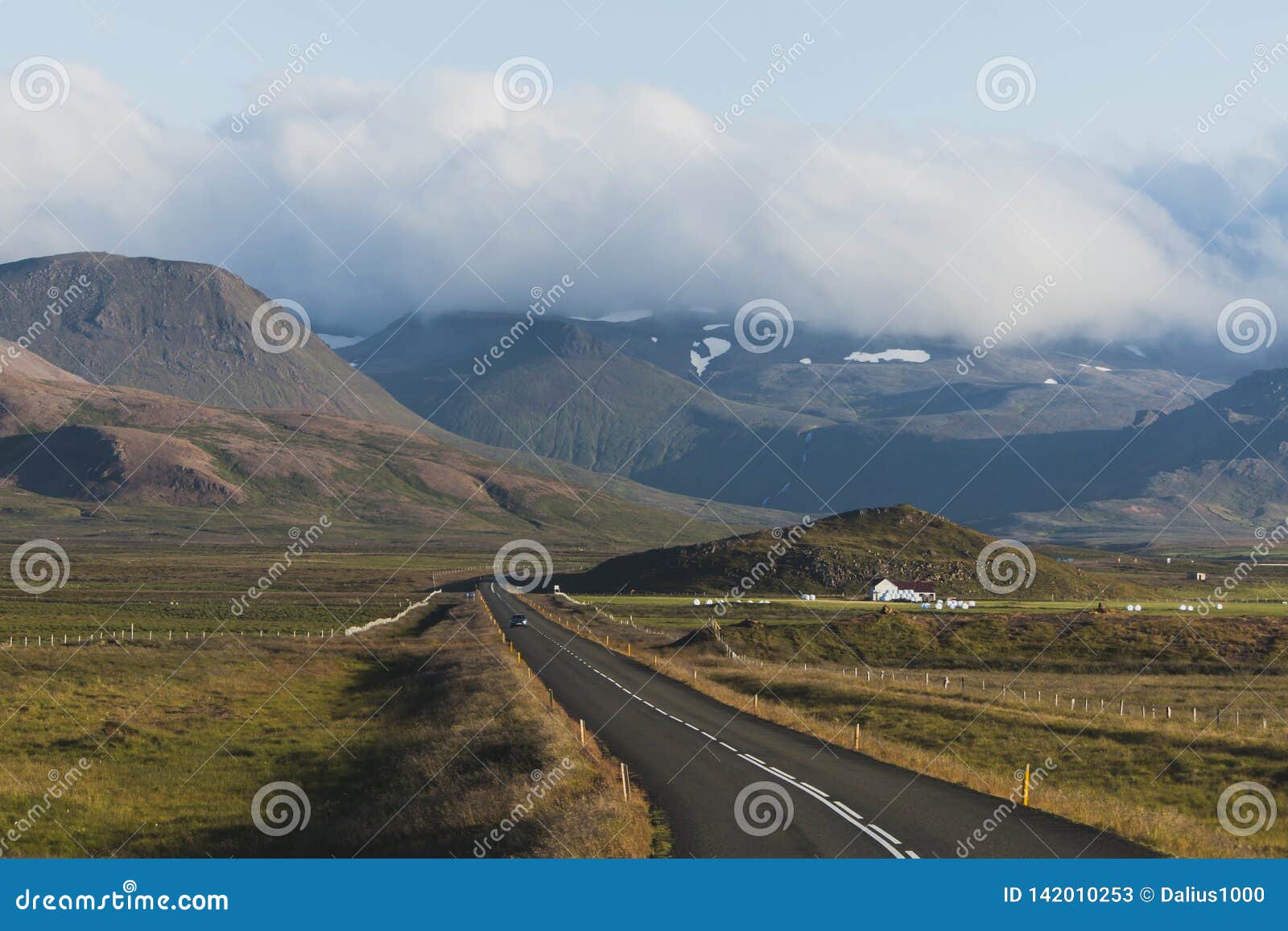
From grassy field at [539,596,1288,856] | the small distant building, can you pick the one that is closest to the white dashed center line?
grassy field at [539,596,1288,856]

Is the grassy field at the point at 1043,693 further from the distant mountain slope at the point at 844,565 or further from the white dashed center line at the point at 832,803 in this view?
the distant mountain slope at the point at 844,565

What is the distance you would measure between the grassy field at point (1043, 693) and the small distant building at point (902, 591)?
29412 millimetres

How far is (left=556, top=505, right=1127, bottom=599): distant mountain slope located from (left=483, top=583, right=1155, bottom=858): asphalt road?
4883 inches

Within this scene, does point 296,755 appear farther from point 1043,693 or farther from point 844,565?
point 844,565

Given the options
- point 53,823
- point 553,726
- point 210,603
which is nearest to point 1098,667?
point 553,726

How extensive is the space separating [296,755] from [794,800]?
69.2ft

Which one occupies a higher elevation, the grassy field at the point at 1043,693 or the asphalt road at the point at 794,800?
the grassy field at the point at 1043,693

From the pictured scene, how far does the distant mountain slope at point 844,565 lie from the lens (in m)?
167

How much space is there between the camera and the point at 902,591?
156000 mm

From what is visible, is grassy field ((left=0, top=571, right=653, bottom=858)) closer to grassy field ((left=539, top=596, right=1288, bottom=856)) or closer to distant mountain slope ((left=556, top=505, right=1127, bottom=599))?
grassy field ((left=539, top=596, right=1288, bottom=856))

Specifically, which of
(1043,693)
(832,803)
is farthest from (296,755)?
(1043,693)

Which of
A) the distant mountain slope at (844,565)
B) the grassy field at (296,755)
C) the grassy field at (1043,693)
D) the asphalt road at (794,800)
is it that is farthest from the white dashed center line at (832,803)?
the distant mountain slope at (844,565)

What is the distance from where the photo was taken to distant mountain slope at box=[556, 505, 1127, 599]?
167m

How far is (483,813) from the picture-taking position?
84.1 feet
